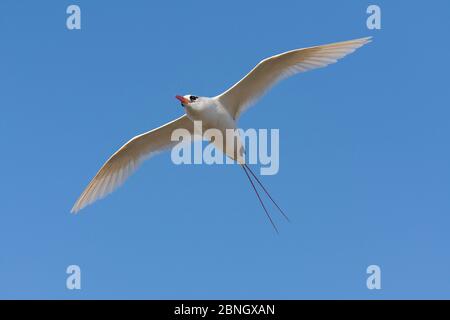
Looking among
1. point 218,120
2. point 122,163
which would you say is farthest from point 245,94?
point 122,163

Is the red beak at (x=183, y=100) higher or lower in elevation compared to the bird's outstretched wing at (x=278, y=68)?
lower

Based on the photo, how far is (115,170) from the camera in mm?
14531

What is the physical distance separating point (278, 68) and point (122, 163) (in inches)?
155

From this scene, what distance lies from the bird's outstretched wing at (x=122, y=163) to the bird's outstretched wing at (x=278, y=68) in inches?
54.6

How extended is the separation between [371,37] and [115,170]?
5.83 m

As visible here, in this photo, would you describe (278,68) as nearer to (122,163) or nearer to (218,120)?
(218,120)

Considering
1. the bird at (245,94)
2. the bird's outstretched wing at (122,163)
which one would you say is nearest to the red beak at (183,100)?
the bird at (245,94)

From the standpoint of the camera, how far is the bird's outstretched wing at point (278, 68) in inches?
494

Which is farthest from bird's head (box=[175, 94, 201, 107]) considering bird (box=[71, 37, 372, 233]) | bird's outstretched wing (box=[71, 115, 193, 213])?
bird's outstretched wing (box=[71, 115, 193, 213])

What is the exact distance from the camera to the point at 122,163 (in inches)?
571

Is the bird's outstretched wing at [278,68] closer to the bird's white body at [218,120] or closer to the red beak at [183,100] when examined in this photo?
the bird's white body at [218,120]
